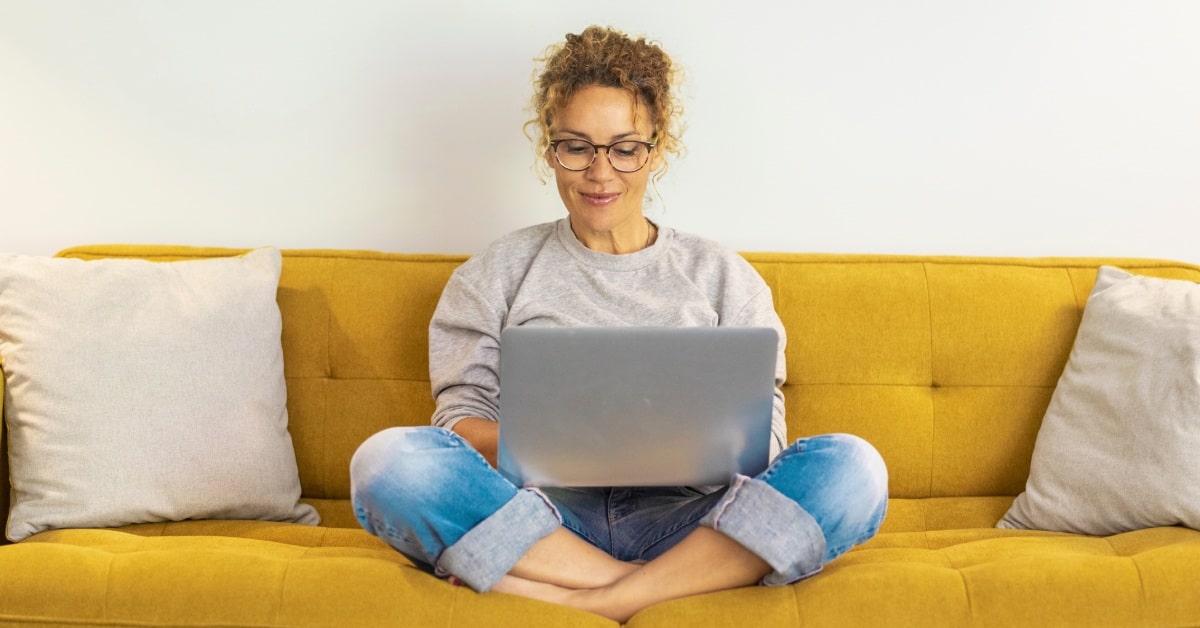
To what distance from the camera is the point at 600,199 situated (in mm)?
1968

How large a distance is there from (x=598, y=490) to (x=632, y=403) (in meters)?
0.34

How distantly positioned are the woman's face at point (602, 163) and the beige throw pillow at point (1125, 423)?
0.81 metres

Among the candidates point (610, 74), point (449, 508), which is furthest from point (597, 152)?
point (449, 508)

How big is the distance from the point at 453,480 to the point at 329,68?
1.18 metres

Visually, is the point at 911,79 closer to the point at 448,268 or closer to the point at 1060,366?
the point at 1060,366

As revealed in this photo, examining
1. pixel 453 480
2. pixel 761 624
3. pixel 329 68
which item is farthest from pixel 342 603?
pixel 329 68

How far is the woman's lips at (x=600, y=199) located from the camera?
6.45 ft

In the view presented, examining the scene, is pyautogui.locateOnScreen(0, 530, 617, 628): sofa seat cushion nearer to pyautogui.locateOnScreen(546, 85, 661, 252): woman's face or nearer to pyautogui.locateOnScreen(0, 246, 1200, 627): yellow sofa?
pyautogui.locateOnScreen(0, 246, 1200, 627): yellow sofa

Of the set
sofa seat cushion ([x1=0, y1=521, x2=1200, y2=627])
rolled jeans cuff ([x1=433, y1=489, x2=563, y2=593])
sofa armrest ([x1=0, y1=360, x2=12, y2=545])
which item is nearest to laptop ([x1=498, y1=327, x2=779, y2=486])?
rolled jeans cuff ([x1=433, y1=489, x2=563, y2=593])

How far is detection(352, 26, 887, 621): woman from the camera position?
150 centimetres

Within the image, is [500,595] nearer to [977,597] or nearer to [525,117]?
[977,597]

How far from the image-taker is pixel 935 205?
7.99 feet

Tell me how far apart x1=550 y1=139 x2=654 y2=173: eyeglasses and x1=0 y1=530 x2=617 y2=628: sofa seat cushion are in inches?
30.0

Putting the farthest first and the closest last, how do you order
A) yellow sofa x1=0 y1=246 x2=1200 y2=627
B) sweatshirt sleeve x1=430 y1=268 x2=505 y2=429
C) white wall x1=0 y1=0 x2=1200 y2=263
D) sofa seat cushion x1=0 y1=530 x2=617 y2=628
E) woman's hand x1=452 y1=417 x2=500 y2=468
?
white wall x1=0 y1=0 x2=1200 y2=263
yellow sofa x1=0 y1=246 x2=1200 y2=627
sweatshirt sleeve x1=430 y1=268 x2=505 y2=429
woman's hand x1=452 y1=417 x2=500 y2=468
sofa seat cushion x1=0 y1=530 x2=617 y2=628
